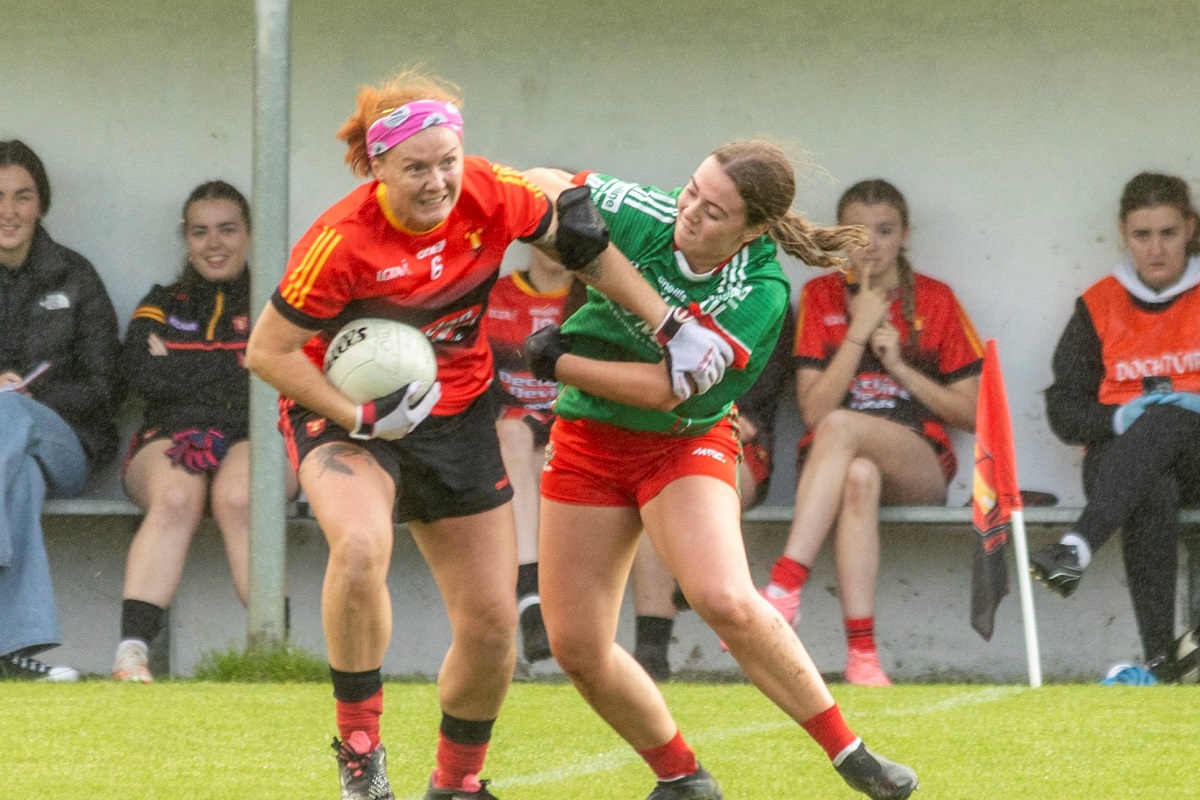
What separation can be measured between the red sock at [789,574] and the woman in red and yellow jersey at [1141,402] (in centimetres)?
85

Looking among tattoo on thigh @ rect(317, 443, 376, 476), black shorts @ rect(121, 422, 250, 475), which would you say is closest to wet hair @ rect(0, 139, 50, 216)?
black shorts @ rect(121, 422, 250, 475)

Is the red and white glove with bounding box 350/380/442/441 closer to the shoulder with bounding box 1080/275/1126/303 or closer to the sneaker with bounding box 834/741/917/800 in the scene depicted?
the sneaker with bounding box 834/741/917/800

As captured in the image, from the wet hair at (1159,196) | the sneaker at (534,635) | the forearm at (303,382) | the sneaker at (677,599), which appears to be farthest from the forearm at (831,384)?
the forearm at (303,382)

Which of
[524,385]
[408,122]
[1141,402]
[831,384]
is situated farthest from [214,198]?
[1141,402]

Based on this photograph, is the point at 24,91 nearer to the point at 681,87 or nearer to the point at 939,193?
the point at 681,87

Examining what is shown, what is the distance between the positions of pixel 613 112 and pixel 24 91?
2.57 metres

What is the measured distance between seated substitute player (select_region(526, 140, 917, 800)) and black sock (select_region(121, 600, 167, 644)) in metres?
2.89

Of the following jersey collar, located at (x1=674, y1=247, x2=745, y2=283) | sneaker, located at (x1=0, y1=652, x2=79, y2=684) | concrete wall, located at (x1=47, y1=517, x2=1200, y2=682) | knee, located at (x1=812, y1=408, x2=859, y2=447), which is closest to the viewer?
jersey collar, located at (x1=674, y1=247, x2=745, y2=283)

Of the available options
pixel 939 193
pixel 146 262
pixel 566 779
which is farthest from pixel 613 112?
pixel 566 779

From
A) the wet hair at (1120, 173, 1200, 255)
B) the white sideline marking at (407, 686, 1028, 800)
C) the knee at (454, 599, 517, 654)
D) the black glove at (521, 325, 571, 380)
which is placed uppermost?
the wet hair at (1120, 173, 1200, 255)

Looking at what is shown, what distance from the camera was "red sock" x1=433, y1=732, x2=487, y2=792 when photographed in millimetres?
4094

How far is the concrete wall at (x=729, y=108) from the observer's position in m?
7.30

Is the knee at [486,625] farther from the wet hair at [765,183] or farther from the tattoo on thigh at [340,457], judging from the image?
the wet hair at [765,183]

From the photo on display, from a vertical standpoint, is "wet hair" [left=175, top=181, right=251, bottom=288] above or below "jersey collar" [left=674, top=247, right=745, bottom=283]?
above
